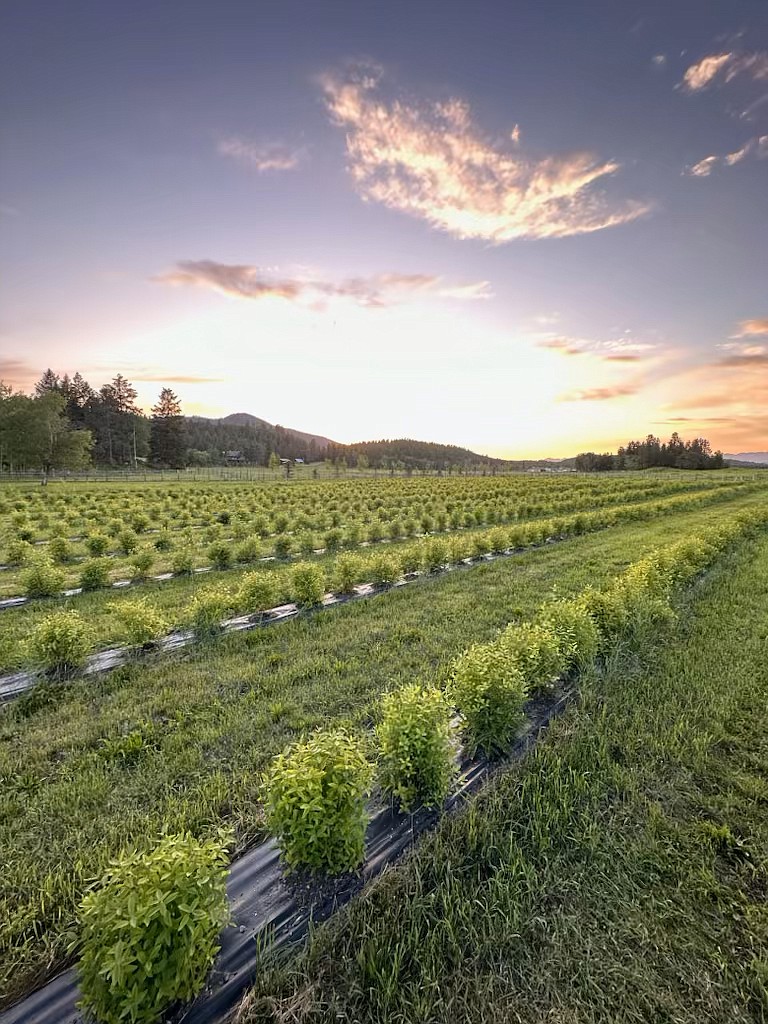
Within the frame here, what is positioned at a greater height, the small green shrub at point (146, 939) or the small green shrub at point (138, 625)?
the small green shrub at point (146, 939)

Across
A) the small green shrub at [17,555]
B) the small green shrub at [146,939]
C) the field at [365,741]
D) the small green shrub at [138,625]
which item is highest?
the small green shrub at [146,939]

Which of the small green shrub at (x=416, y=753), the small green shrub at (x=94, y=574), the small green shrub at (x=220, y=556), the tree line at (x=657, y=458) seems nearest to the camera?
the small green shrub at (x=416, y=753)

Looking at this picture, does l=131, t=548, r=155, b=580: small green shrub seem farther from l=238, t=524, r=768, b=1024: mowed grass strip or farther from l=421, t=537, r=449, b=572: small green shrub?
l=238, t=524, r=768, b=1024: mowed grass strip

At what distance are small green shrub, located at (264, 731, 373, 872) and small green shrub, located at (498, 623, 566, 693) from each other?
8.65 ft

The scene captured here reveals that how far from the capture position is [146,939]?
2191mm

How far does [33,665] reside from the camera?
6.46 m

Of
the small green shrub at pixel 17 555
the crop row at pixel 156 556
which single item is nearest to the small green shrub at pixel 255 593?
the crop row at pixel 156 556

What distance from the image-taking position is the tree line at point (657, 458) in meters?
118

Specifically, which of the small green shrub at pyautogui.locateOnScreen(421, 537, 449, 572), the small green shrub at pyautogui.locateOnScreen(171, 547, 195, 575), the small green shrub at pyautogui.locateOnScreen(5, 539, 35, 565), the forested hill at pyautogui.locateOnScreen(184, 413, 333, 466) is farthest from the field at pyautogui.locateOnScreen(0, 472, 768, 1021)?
the forested hill at pyautogui.locateOnScreen(184, 413, 333, 466)

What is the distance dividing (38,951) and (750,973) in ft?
14.5

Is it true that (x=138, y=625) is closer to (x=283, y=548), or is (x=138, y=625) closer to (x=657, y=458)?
(x=283, y=548)

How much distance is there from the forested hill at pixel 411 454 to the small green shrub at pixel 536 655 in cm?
13849

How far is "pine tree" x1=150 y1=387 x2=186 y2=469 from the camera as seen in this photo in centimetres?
9225

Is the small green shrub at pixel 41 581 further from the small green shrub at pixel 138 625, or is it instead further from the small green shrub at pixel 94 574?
the small green shrub at pixel 138 625
